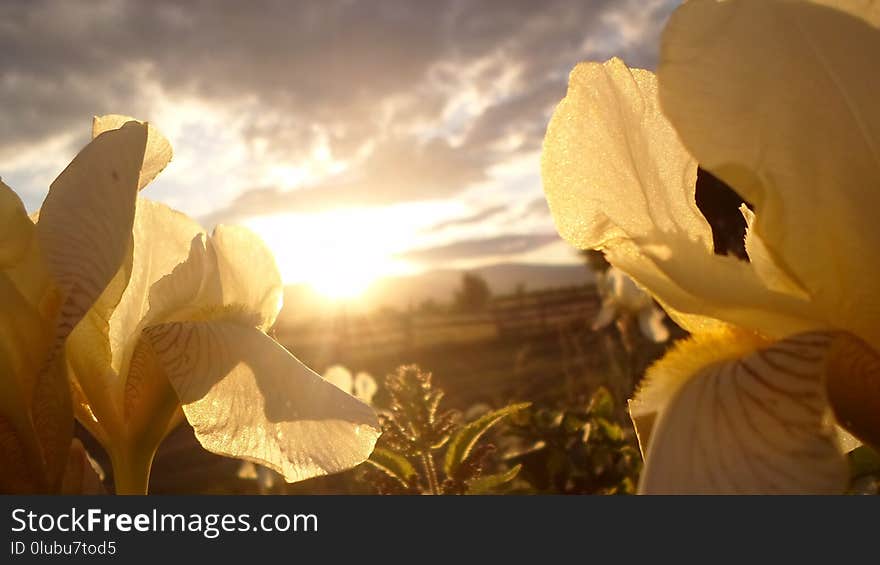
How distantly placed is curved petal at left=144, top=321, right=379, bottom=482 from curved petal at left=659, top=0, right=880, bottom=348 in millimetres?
719

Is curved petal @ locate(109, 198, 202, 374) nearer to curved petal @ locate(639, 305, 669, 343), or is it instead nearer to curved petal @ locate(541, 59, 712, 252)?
curved petal @ locate(541, 59, 712, 252)

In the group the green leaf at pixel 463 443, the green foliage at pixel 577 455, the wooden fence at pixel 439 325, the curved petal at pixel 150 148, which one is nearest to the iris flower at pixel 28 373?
the curved petal at pixel 150 148

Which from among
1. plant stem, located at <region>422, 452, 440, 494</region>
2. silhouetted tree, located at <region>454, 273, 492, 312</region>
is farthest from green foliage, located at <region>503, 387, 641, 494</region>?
silhouetted tree, located at <region>454, 273, 492, 312</region>

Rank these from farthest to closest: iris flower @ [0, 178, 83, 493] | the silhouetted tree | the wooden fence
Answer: the silhouetted tree < the wooden fence < iris flower @ [0, 178, 83, 493]

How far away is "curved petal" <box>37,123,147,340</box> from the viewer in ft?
3.99

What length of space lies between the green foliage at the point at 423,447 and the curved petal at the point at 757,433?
0.80m

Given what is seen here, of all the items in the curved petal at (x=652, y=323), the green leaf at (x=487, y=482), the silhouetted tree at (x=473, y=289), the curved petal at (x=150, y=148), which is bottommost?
the green leaf at (x=487, y=482)

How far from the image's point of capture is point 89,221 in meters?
1.27

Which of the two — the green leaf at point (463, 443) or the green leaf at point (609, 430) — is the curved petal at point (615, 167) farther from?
the green leaf at point (609, 430)

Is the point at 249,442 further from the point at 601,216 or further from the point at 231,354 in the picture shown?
the point at 601,216

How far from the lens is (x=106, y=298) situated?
4.35 ft

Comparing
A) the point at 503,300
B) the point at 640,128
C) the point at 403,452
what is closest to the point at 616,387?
the point at 403,452

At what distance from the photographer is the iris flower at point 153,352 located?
4.12 feet

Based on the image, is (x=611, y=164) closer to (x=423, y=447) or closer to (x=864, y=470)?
(x=423, y=447)
